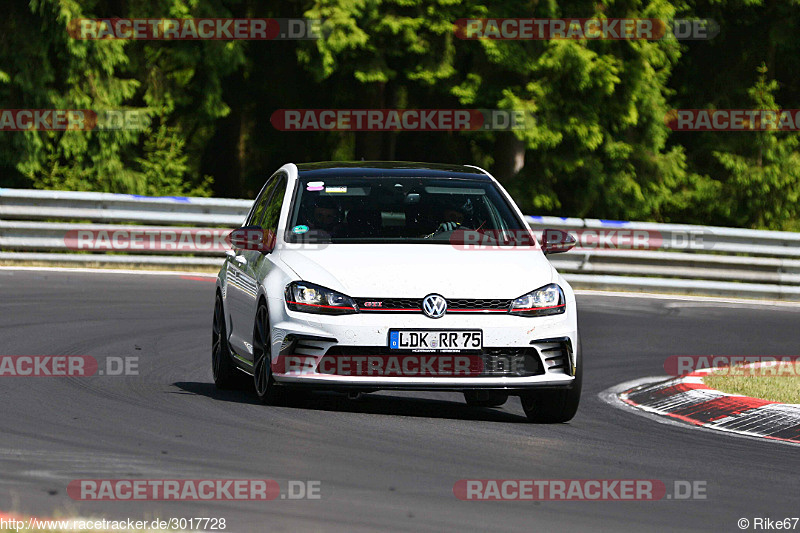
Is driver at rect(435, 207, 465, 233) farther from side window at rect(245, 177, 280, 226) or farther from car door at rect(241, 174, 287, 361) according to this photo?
side window at rect(245, 177, 280, 226)

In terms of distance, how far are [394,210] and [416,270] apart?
3.64ft

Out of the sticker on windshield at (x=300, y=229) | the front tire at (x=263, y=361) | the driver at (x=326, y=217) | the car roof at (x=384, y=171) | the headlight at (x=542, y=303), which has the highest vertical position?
the car roof at (x=384, y=171)

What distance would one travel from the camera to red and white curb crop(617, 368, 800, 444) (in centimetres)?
986

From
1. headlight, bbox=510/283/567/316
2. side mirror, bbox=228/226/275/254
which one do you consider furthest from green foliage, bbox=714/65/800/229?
headlight, bbox=510/283/567/316

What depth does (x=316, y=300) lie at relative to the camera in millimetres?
9062

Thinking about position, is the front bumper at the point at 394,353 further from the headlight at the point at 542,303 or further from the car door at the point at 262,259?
the car door at the point at 262,259

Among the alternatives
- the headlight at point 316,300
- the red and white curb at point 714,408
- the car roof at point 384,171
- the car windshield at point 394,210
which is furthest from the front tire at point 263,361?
the red and white curb at point 714,408

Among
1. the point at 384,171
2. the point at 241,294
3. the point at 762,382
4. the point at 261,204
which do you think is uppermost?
the point at 384,171

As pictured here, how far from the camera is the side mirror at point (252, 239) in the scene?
9.95 m

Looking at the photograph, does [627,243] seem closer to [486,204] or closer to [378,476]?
[486,204]

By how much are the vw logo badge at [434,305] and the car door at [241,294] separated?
139 cm

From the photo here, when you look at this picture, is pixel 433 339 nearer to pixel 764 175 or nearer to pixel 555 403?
pixel 555 403

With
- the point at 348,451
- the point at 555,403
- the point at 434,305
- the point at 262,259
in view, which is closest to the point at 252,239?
the point at 262,259

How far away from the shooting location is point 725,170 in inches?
1282
